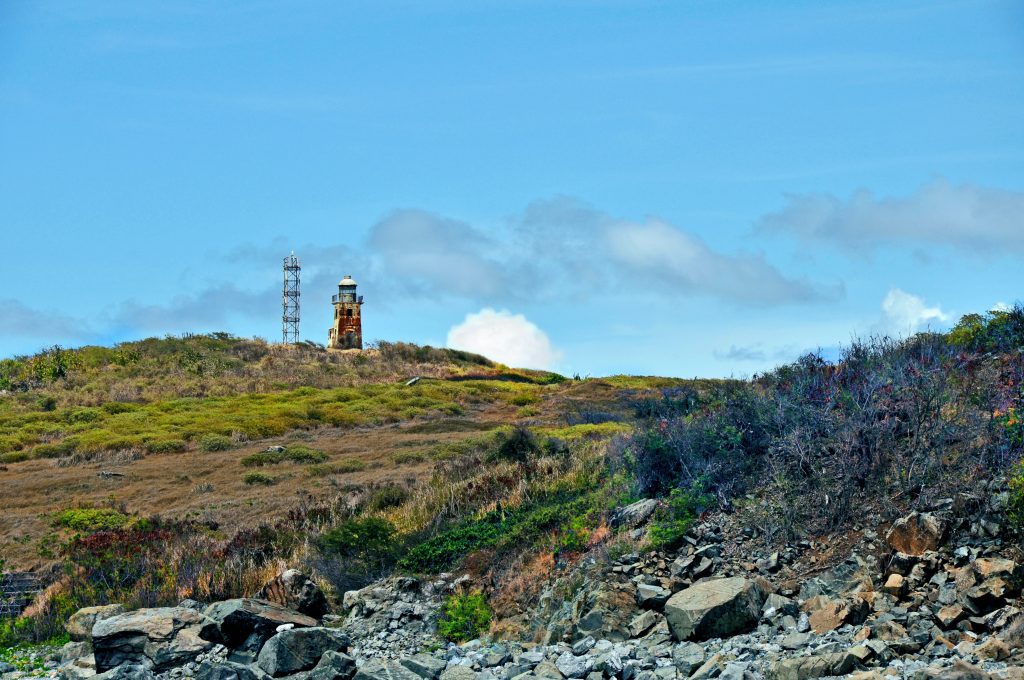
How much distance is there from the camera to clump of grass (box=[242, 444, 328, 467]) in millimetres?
34281

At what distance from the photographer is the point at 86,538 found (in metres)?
24.0

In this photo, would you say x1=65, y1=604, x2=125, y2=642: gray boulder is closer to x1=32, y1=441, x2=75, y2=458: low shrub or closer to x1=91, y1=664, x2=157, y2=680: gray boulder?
x1=91, y1=664, x2=157, y2=680: gray boulder

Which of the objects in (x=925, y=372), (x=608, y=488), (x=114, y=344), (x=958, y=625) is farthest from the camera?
(x=114, y=344)

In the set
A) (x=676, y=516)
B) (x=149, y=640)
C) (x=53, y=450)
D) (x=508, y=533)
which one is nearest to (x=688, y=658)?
(x=676, y=516)

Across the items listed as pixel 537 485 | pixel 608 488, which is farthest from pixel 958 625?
pixel 537 485

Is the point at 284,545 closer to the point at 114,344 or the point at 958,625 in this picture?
the point at 958,625

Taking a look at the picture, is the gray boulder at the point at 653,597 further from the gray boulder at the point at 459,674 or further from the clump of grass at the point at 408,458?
the clump of grass at the point at 408,458

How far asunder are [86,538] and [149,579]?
4120mm

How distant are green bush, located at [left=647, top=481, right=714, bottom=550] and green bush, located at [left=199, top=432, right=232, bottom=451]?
24.5 metres

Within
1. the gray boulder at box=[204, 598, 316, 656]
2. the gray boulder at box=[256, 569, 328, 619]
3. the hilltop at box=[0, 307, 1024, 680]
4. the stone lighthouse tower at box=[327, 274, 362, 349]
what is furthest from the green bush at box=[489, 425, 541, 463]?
the stone lighthouse tower at box=[327, 274, 362, 349]

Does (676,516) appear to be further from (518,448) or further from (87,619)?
(518,448)

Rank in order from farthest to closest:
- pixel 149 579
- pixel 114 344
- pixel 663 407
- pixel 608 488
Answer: pixel 114 344 → pixel 663 407 → pixel 149 579 → pixel 608 488

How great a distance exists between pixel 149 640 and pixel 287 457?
1929 centimetres

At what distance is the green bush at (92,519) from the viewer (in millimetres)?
25984
